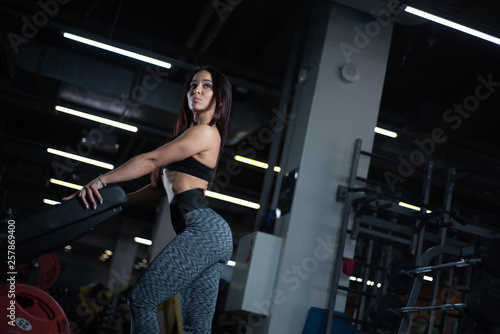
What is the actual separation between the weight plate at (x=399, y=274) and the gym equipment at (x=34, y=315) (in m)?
2.08

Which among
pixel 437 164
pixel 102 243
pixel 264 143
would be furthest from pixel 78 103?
pixel 102 243

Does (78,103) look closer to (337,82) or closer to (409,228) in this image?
(337,82)

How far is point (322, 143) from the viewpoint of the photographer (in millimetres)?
4898

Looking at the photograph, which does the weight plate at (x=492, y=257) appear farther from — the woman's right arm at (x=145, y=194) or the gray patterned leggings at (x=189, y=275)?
the woman's right arm at (x=145, y=194)

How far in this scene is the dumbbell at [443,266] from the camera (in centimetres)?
304

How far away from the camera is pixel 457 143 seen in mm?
7824

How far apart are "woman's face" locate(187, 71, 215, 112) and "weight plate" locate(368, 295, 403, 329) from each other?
2210mm

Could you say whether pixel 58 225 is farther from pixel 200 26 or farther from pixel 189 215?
pixel 200 26

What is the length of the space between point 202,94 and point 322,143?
2860 millimetres

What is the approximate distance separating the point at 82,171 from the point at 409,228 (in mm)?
9384

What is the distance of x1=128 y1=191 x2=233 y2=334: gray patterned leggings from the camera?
70.0 inches

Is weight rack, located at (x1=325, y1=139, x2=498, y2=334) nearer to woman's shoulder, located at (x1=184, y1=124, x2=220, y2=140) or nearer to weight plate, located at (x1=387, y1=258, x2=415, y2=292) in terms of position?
weight plate, located at (x1=387, y1=258, x2=415, y2=292)

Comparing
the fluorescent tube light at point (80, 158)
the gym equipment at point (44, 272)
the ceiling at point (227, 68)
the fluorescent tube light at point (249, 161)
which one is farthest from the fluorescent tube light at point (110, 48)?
the fluorescent tube light at point (80, 158)

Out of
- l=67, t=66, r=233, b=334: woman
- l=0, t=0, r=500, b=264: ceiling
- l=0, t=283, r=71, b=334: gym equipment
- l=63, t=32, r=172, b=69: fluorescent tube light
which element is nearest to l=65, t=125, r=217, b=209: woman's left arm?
l=67, t=66, r=233, b=334: woman
